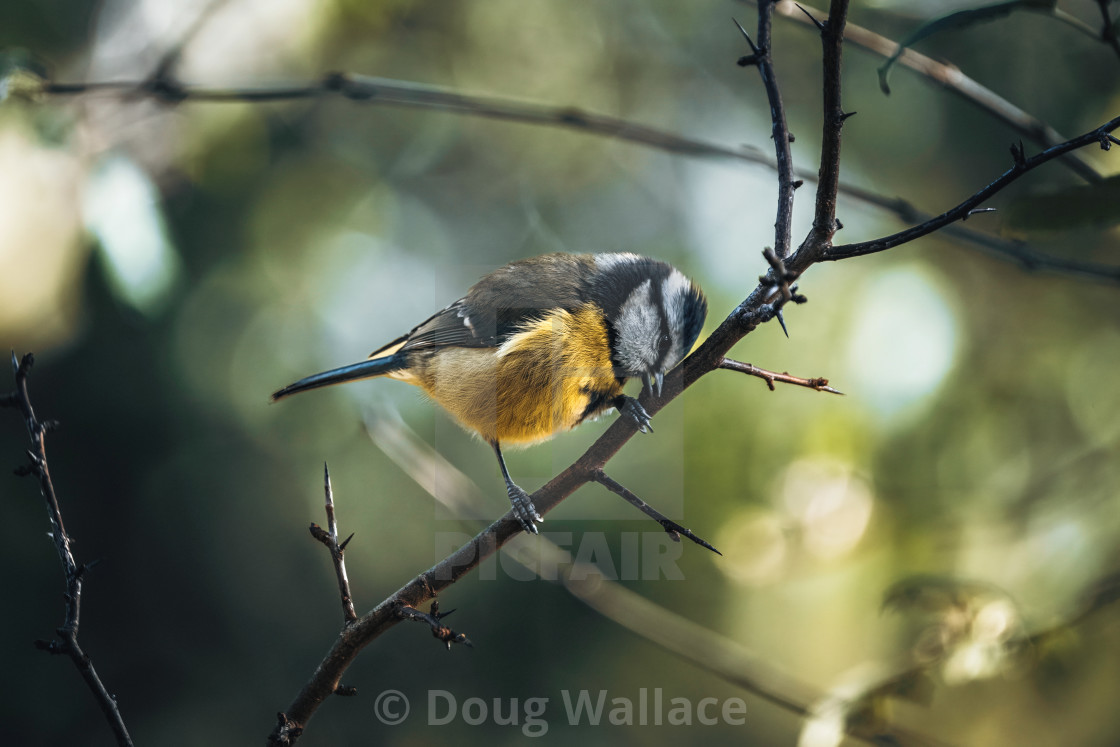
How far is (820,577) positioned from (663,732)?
611mm

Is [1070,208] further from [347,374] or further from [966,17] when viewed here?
[347,374]

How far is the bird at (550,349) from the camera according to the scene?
1235mm

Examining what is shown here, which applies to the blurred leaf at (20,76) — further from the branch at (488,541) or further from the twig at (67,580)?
the branch at (488,541)

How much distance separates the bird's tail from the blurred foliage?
0.29 ft

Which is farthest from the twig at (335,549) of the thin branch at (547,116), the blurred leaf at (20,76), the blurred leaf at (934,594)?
the blurred leaf at (20,76)

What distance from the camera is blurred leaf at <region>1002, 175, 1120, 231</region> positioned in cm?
86

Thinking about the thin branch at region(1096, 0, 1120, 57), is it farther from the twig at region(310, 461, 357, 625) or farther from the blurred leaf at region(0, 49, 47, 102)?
the blurred leaf at region(0, 49, 47, 102)

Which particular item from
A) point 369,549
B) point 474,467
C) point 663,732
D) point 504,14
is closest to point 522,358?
point 474,467

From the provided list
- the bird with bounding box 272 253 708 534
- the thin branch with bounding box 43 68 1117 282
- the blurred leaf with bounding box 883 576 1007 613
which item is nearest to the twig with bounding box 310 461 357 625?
the bird with bounding box 272 253 708 534

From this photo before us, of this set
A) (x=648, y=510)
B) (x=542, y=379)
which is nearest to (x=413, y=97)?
(x=542, y=379)

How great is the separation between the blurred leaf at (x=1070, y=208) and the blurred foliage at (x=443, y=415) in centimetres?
56

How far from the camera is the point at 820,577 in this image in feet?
5.24

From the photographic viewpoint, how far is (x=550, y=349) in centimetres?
125

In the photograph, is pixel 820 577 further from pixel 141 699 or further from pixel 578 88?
pixel 141 699
